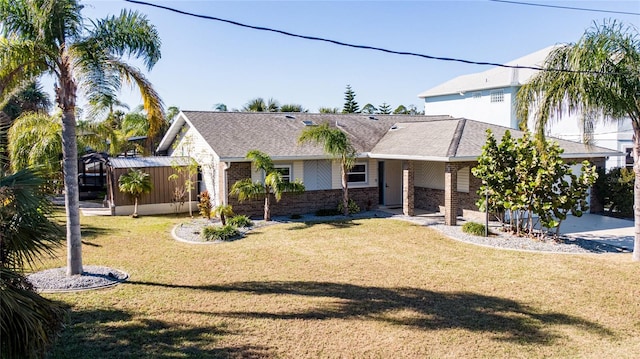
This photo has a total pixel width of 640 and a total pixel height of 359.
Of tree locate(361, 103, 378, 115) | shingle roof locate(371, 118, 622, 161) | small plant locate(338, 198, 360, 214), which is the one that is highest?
tree locate(361, 103, 378, 115)

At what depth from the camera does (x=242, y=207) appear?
18.6m

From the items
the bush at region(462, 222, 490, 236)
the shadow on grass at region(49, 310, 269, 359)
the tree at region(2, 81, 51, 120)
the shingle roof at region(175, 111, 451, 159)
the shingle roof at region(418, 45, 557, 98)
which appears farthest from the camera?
the tree at region(2, 81, 51, 120)

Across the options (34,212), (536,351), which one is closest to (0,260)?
(34,212)

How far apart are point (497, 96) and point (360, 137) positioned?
12.9 meters

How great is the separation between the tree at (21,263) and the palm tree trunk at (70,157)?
4056mm

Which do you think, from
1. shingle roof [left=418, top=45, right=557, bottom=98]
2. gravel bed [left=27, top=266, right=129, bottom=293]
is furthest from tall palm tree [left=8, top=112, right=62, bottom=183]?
shingle roof [left=418, top=45, right=557, bottom=98]

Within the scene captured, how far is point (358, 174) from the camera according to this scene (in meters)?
21.1

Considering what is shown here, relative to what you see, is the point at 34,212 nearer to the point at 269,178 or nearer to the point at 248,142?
the point at 269,178

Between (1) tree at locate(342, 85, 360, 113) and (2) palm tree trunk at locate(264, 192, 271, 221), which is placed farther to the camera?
(1) tree at locate(342, 85, 360, 113)

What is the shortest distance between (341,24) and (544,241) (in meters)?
8.97

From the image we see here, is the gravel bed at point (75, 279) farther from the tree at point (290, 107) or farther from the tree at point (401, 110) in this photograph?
the tree at point (401, 110)

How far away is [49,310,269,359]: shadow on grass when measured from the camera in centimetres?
664

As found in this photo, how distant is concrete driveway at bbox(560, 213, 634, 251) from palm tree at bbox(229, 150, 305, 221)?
32.4ft

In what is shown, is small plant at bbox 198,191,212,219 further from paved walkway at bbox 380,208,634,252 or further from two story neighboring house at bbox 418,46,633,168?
two story neighboring house at bbox 418,46,633,168
